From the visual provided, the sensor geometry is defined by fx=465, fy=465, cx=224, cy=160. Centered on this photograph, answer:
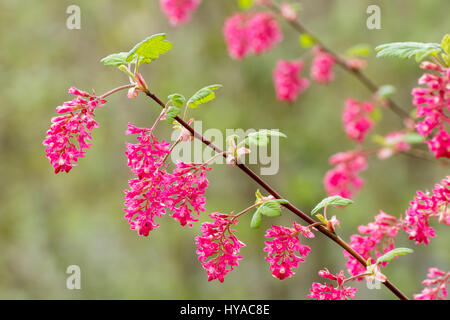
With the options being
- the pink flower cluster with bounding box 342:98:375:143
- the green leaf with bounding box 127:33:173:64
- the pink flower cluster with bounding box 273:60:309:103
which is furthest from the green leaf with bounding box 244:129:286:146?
the pink flower cluster with bounding box 273:60:309:103

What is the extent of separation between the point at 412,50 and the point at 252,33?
1427mm

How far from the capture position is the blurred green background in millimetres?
4285

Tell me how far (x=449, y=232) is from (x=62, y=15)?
13.8ft

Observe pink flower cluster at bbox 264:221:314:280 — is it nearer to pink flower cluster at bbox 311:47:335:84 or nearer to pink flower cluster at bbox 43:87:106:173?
pink flower cluster at bbox 43:87:106:173

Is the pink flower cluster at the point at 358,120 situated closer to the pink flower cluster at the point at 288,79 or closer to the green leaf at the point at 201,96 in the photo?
the pink flower cluster at the point at 288,79

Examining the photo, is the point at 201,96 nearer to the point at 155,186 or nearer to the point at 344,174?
the point at 155,186

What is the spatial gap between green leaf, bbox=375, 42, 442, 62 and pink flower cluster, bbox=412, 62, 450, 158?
0.03 m

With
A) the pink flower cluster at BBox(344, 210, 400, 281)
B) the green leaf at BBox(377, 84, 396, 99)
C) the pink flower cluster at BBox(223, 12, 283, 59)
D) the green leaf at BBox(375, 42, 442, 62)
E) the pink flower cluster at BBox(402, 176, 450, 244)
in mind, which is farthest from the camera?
the pink flower cluster at BBox(223, 12, 283, 59)

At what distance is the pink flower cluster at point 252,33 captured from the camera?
2.33m

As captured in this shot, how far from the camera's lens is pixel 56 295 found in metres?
4.64

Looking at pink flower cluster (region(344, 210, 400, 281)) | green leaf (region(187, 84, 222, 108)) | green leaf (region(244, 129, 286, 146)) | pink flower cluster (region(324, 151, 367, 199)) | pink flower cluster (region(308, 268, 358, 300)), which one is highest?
pink flower cluster (region(324, 151, 367, 199))

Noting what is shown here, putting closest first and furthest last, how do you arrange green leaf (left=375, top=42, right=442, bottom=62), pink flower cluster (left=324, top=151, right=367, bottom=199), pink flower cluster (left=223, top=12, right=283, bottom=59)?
green leaf (left=375, top=42, right=442, bottom=62), pink flower cluster (left=324, top=151, right=367, bottom=199), pink flower cluster (left=223, top=12, right=283, bottom=59)

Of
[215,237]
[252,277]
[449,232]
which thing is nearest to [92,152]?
[252,277]
